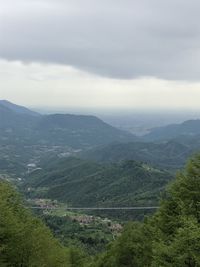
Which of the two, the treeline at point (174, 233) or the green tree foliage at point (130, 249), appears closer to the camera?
the treeline at point (174, 233)

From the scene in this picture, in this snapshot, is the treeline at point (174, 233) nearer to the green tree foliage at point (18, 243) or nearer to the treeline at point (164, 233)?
the treeline at point (164, 233)

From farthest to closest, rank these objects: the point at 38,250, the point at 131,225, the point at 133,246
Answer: the point at 131,225 → the point at 133,246 → the point at 38,250

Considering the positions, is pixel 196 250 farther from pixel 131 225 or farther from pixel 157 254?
pixel 131 225

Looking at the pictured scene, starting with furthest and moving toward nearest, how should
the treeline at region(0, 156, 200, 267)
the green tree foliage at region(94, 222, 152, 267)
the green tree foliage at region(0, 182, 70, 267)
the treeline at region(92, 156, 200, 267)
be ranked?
the green tree foliage at region(94, 222, 152, 267), the green tree foliage at region(0, 182, 70, 267), the treeline at region(0, 156, 200, 267), the treeline at region(92, 156, 200, 267)

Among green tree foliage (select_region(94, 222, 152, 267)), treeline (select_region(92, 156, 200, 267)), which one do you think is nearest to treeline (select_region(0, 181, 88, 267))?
treeline (select_region(92, 156, 200, 267))

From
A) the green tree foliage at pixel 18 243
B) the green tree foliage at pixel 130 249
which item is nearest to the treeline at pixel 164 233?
the green tree foliage at pixel 18 243

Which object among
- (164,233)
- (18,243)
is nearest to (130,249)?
(164,233)

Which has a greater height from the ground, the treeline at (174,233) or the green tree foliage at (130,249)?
the treeline at (174,233)

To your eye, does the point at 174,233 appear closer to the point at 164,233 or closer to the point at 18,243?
the point at 164,233

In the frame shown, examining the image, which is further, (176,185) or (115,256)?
(115,256)

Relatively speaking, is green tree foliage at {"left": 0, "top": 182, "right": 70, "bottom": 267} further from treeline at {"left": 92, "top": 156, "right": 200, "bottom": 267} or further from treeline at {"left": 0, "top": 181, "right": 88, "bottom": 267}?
treeline at {"left": 92, "top": 156, "right": 200, "bottom": 267}

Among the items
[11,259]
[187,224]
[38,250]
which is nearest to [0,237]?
[11,259]
